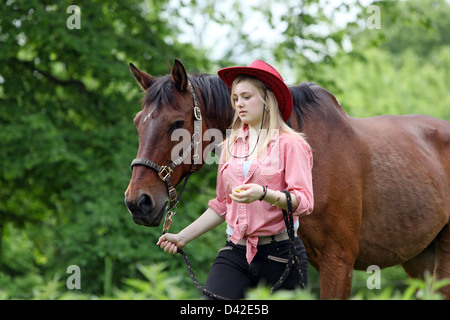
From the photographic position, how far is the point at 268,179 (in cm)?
291

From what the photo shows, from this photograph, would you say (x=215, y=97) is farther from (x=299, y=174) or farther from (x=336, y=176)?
(x=299, y=174)

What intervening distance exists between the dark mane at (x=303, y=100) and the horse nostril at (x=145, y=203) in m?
1.24

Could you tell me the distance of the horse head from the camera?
3.32m

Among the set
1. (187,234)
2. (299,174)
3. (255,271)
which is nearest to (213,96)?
(187,234)

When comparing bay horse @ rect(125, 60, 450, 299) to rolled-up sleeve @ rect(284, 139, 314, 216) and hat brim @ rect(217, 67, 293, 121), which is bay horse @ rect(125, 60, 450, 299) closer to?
hat brim @ rect(217, 67, 293, 121)

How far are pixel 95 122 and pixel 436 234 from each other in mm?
6345

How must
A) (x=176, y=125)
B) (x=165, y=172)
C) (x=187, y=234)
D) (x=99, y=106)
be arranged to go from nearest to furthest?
(x=187, y=234), (x=165, y=172), (x=176, y=125), (x=99, y=106)

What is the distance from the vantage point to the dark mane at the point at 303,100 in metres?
3.97

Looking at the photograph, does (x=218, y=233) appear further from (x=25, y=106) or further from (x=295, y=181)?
(x=295, y=181)

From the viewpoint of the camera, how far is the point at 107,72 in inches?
344

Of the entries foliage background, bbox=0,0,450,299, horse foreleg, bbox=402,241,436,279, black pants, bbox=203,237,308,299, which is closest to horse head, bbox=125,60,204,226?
black pants, bbox=203,237,308,299

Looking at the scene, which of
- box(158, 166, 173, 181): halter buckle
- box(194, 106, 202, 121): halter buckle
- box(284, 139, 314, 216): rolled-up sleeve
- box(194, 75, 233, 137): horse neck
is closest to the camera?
box(284, 139, 314, 216): rolled-up sleeve

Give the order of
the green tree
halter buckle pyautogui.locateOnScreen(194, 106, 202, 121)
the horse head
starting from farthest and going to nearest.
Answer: the green tree → halter buckle pyautogui.locateOnScreen(194, 106, 202, 121) → the horse head

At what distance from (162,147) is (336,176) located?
4.05 ft
